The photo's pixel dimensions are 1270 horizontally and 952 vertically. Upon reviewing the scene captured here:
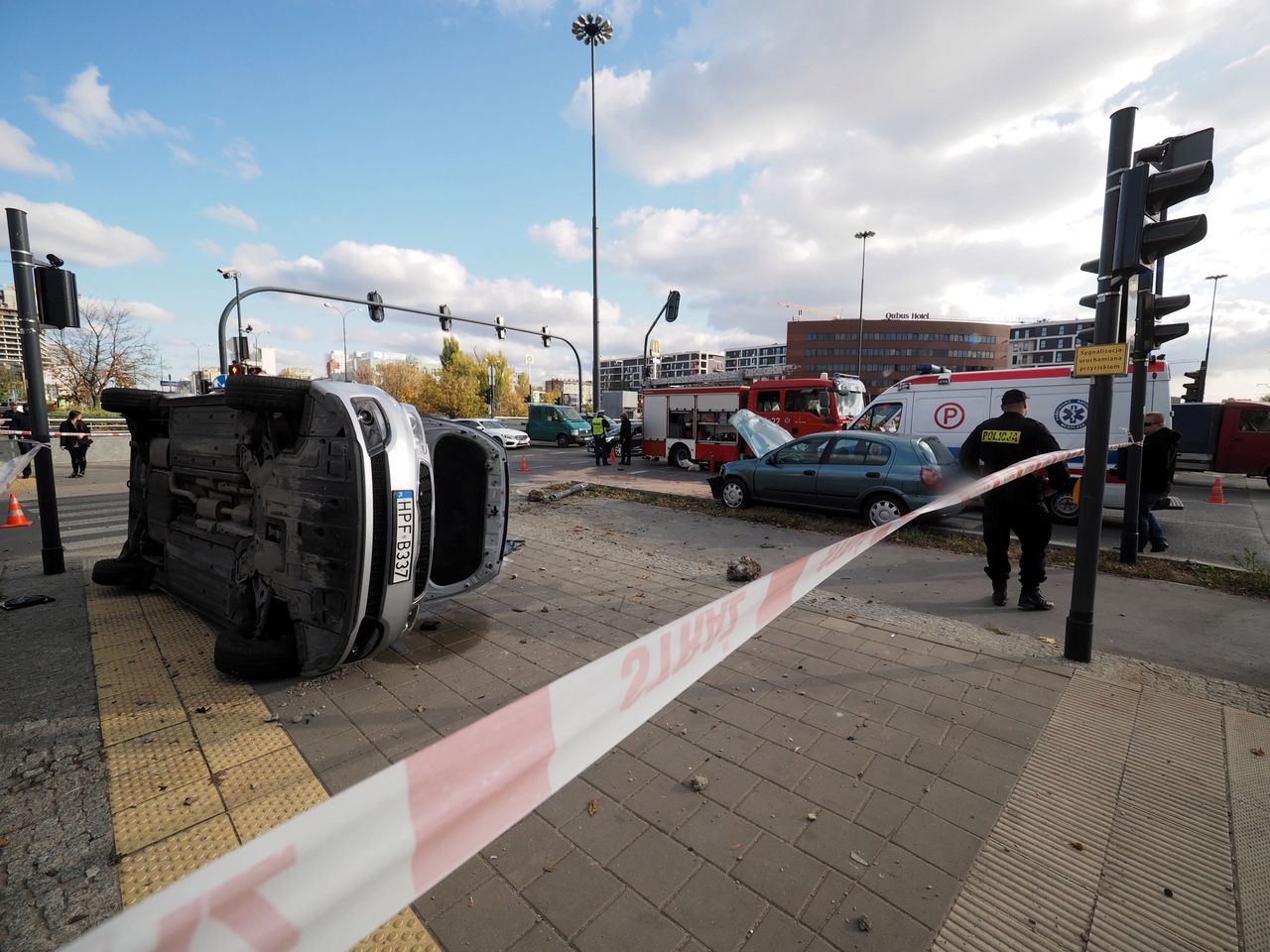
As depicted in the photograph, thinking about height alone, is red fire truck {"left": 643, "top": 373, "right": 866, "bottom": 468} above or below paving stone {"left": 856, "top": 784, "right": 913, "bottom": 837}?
above

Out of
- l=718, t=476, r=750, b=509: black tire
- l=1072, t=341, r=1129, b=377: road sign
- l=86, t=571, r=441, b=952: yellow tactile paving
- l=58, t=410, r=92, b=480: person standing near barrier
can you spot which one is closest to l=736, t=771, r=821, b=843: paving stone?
l=86, t=571, r=441, b=952: yellow tactile paving

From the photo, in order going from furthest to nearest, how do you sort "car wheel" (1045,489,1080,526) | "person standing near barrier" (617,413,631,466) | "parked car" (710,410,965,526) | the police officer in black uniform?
"person standing near barrier" (617,413,631,466), "car wheel" (1045,489,1080,526), "parked car" (710,410,965,526), the police officer in black uniform

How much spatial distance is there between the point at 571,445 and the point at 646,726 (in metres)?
27.8

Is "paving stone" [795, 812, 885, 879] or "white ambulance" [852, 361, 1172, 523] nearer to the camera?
"paving stone" [795, 812, 885, 879]

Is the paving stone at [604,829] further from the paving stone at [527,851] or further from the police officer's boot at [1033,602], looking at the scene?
the police officer's boot at [1033,602]

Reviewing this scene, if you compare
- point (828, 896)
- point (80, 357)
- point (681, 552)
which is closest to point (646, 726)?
point (828, 896)

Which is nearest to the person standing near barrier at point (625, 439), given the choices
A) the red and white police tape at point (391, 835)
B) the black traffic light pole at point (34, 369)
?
the black traffic light pole at point (34, 369)

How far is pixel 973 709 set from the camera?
10.9 feet

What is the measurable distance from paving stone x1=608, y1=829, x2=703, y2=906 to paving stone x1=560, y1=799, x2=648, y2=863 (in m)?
0.04

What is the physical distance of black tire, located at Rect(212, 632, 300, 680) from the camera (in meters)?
3.50

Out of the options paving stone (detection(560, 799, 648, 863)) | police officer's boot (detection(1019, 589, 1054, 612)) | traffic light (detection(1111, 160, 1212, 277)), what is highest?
traffic light (detection(1111, 160, 1212, 277))

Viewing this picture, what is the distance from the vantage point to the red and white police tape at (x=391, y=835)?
2.67 feet

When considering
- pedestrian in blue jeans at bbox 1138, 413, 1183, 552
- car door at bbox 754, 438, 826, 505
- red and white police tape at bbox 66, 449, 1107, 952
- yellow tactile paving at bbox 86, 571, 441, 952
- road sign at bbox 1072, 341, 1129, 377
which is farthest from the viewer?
car door at bbox 754, 438, 826, 505

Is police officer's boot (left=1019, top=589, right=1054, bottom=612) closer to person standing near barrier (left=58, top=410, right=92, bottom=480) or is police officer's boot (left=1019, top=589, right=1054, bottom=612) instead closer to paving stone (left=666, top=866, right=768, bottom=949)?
paving stone (left=666, top=866, right=768, bottom=949)
